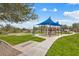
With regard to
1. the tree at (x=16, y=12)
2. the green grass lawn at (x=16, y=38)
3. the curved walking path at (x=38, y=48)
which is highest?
the tree at (x=16, y=12)

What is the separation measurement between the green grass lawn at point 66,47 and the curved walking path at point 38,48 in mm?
64

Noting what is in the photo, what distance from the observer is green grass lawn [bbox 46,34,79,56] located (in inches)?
148

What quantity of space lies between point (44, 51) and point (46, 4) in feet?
2.28

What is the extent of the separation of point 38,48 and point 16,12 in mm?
645

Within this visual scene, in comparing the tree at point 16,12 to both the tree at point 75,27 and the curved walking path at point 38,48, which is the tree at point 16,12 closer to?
the curved walking path at point 38,48

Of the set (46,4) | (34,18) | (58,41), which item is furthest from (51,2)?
(58,41)

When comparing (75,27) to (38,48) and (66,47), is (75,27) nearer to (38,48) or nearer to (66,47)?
(66,47)

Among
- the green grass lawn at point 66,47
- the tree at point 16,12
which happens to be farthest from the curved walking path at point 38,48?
the tree at point 16,12

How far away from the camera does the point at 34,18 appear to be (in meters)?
3.85

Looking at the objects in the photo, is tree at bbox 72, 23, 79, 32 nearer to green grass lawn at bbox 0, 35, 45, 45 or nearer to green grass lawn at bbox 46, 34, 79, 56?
green grass lawn at bbox 46, 34, 79, 56

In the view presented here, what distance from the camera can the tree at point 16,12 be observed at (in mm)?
3842

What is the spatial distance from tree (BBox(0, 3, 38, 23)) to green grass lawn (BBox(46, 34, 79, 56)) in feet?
1.72

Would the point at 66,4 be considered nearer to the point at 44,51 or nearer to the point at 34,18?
the point at 34,18

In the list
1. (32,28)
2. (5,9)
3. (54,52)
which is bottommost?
(54,52)
